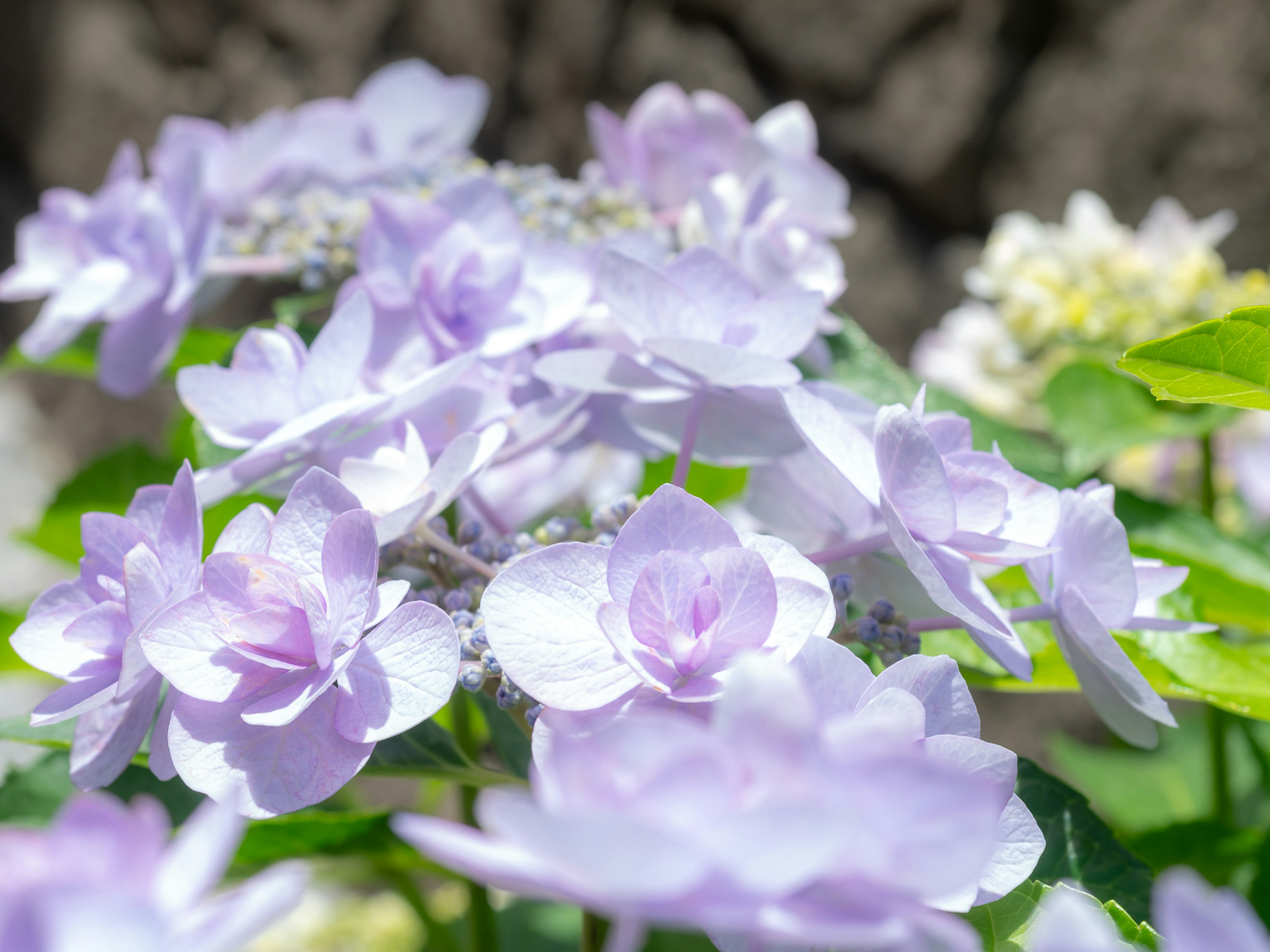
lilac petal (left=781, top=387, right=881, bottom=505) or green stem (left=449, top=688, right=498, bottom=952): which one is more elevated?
lilac petal (left=781, top=387, right=881, bottom=505)

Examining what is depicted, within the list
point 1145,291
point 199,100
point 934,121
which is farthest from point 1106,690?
point 199,100

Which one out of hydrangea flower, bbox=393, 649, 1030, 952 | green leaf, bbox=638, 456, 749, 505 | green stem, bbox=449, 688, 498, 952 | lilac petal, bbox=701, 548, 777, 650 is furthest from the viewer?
green leaf, bbox=638, 456, 749, 505

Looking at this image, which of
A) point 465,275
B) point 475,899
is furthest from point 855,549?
point 475,899

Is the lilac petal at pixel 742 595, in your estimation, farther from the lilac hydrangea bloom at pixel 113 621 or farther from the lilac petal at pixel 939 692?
the lilac hydrangea bloom at pixel 113 621

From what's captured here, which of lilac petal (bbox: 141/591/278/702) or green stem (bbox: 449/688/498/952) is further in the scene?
green stem (bbox: 449/688/498/952)

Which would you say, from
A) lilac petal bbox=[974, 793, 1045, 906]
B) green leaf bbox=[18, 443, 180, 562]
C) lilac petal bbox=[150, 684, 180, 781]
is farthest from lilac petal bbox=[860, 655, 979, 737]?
green leaf bbox=[18, 443, 180, 562]

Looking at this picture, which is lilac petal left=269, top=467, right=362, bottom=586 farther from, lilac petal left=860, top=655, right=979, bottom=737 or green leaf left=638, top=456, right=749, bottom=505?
green leaf left=638, top=456, right=749, bottom=505

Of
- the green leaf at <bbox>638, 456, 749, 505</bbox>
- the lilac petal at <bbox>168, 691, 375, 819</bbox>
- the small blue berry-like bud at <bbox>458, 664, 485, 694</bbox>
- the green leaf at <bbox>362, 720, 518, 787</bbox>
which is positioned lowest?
the green leaf at <bbox>638, 456, 749, 505</bbox>
